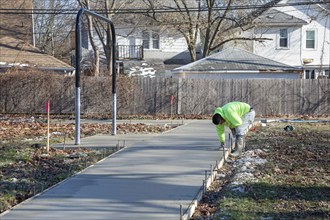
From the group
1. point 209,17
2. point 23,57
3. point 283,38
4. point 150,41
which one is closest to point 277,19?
point 283,38

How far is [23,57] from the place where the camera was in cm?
3838

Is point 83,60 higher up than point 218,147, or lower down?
higher up

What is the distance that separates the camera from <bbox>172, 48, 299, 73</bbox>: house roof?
122 feet

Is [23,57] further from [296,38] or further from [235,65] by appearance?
[296,38]

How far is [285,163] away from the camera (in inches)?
522

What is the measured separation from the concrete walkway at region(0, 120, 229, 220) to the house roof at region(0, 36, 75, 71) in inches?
879

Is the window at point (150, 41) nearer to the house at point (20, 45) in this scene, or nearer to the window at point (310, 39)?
the house at point (20, 45)

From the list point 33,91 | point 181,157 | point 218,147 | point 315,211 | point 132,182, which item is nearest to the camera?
point 315,211

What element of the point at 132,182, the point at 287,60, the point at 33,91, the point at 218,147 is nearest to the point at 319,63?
the point at 287,60

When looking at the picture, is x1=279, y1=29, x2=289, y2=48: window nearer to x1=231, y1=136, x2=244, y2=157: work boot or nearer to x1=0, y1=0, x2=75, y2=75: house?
x1=0, y1=0, x2=75, y2=75: house

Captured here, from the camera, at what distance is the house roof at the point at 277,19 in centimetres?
4619

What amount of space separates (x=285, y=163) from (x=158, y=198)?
15.4 feet

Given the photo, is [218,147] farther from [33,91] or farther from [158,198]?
[33,91]

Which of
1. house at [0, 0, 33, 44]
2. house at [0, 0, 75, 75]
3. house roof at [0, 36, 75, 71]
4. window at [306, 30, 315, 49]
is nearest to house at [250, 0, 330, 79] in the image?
window at [306, 30, 315, 49]
